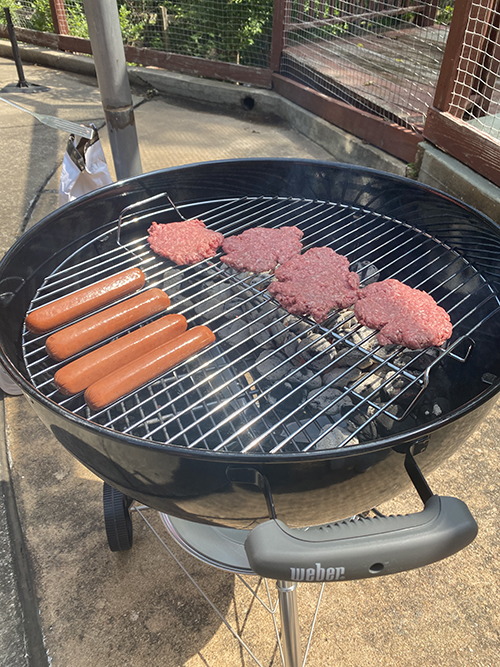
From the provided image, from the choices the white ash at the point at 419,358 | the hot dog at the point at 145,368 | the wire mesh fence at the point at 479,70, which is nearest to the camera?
the hot dog at the point at 145,368

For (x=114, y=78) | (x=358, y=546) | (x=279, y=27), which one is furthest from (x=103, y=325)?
(x=279, y=27)

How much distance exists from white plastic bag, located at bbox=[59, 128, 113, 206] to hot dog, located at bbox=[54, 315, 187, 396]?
52.7 inches

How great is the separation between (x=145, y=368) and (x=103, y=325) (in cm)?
27

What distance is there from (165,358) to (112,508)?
779 mm

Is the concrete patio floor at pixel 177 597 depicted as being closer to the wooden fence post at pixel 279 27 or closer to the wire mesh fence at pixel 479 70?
the wire mesh fence at pixel 479 70

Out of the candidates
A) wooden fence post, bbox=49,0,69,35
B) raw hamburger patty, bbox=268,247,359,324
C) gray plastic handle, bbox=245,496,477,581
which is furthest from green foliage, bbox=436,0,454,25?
gray plastic handle, bbox=245,496,477,581

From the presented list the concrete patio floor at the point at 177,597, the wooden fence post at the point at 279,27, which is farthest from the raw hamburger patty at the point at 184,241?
the wooden fence post at the point at 279,27

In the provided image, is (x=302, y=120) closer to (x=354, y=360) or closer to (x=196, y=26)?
(x=196, y=26)

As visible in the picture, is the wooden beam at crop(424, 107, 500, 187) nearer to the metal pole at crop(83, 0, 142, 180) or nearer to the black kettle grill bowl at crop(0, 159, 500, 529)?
the black kettle grill bowl at crop(0, 159, 500, 529)

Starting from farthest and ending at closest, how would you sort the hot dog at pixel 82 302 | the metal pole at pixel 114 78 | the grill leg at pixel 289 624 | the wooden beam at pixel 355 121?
the wooden beam at pixel 355 121
the metal pole at pixel 114 78
the hot dog at pixel 82 302
the grill leg at pixel 289 624

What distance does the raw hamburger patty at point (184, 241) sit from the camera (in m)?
1.92

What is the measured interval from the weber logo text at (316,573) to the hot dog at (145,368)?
2.30ft

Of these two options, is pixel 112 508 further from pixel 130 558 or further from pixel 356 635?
pixel 356 635

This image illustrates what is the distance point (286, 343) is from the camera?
5.05ft
